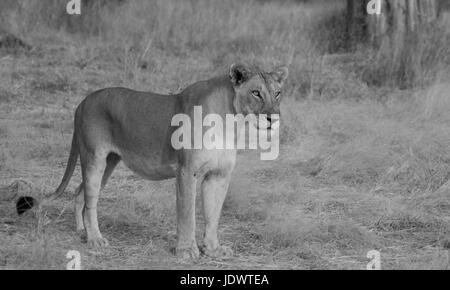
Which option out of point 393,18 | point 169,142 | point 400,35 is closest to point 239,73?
point 169,142

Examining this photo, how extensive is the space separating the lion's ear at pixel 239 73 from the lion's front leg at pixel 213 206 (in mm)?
520

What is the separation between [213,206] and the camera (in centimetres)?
525

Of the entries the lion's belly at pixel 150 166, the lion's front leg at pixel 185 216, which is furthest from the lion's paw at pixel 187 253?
the lion's belly at pixel 150 166

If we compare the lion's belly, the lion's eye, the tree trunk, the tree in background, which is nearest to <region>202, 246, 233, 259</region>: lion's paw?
the lion's belly

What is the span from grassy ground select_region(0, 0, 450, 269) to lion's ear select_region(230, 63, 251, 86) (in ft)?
3.21

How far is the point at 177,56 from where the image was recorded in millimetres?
11609

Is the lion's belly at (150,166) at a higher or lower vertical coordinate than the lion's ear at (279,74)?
lower

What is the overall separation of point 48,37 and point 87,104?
6733 mm

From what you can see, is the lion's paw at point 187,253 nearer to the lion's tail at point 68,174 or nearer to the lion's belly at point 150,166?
the lion's belly at point 150,166

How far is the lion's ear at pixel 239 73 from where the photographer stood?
5086 millimetres

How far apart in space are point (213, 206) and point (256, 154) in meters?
2.57

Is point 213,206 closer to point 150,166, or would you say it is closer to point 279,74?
point 150,166

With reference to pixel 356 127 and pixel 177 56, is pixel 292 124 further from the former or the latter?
pixel 177 56

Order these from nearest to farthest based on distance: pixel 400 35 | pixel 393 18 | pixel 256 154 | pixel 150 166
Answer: pixel 150 166, pixel 256 154, pixel 400 35, pixel 393 18
